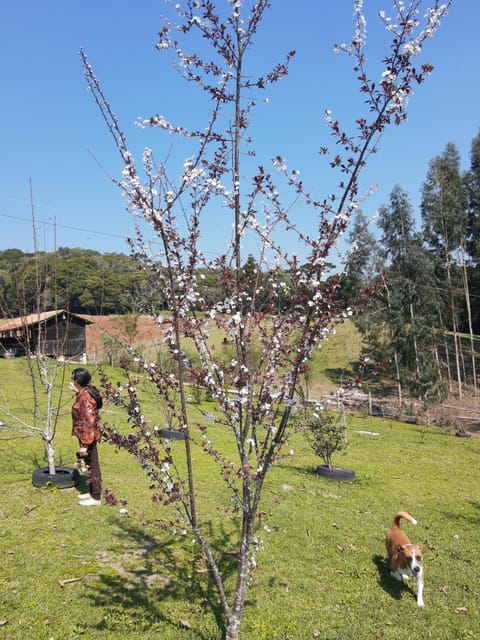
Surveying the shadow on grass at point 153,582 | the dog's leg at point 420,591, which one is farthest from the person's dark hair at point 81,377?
the dog's leg at point 420,591

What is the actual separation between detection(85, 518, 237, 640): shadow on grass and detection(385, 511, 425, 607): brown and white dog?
1862mm

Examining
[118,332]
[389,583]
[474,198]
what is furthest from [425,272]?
[389,583]

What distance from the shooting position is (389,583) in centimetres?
521

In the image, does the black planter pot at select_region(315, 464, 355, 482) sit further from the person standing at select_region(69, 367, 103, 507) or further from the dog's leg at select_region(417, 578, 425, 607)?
the person standing at select_region(69, 367, 103, 507)

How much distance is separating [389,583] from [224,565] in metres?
1.92

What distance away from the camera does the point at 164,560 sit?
525cm

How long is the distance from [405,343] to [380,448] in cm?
1324

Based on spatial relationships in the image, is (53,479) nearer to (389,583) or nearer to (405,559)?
(389,583)

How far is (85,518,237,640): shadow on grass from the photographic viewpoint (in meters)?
4.17

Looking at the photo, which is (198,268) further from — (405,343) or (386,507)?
(405,343)

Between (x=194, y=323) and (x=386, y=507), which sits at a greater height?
(x=194, y=323)

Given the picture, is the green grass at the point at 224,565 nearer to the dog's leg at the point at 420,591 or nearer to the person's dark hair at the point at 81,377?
the dog's leg at the point at 420,591

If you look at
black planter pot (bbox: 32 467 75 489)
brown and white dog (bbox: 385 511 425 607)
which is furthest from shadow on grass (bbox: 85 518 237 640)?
brown and white dog (bbox: 385 511 425 607)

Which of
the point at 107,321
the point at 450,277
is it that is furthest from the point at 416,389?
the point at 107,321
